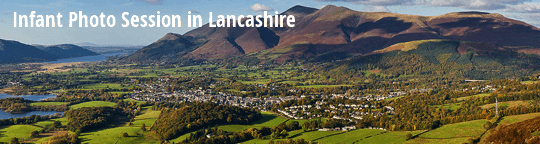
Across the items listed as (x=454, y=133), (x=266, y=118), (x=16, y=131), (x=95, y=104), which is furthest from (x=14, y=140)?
(x=454, y=133)

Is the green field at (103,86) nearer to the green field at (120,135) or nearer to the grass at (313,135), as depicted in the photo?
the green field at (120,135)

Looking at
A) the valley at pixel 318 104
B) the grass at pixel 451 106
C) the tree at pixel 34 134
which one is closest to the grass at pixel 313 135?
the valley at pixel 318 104

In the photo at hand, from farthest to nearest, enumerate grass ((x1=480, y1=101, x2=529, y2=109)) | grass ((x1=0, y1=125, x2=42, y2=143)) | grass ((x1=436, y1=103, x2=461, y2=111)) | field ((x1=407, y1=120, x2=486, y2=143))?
grass ((x1=436, y1=103, x2=461, y2=111)) → grass ((x1=480, y1=101, x2=529, y2=109)) → grass ((x1=0, y1=125, x2=42, y2=143)) → field ((x1=407, y1=120, x2=486, y2=143))

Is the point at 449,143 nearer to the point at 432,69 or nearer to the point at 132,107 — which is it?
the point at 132,107

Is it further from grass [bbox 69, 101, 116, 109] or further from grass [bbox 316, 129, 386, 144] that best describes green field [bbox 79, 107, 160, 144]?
grass [bbox 316, 129, 386, 144]

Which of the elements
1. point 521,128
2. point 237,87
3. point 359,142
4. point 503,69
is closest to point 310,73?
point 237,87

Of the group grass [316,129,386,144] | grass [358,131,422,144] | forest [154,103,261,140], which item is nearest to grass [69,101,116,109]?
forest [154,103,261,140]
